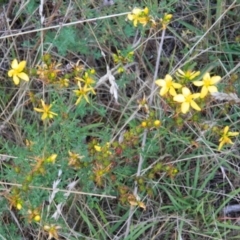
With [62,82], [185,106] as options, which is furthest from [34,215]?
[185,106]

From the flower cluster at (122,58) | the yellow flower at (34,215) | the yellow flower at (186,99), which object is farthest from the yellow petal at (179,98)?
the yellow flower at (34,215)

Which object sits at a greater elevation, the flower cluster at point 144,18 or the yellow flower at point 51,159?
the flower cluster at point 144,18

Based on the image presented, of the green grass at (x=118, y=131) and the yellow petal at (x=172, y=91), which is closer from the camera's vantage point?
the yellow petal at (x=172, y=91)

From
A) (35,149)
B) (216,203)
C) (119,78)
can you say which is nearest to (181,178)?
(216,203)

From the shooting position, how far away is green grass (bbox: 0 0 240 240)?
173cm

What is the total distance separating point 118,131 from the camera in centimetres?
186

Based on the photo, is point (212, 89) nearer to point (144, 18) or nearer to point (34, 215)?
point (144, 18)

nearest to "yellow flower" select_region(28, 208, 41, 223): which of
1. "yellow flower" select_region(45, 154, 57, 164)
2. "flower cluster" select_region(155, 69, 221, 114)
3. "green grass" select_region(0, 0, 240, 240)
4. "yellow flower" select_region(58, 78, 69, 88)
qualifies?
"green grass" select_region(0, 0, 240, 240)

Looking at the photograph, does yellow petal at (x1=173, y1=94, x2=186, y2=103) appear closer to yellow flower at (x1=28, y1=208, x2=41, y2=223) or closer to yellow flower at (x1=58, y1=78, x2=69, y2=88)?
yellow flower at (x1=58, y1=78, x2=69, y2=88)

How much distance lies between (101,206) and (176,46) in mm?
734

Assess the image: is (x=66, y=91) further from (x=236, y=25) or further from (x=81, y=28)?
(x=236, y=25)

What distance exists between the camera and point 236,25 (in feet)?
7.20

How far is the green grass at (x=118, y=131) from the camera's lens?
5.67 feet

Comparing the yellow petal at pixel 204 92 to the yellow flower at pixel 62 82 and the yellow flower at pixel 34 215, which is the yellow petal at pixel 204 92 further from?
the yellow flower at pixel 34 215
